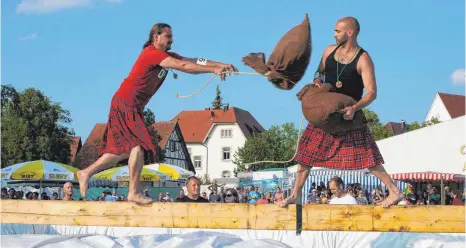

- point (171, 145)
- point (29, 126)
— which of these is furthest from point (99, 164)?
point (171, 145)

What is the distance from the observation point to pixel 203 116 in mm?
94312

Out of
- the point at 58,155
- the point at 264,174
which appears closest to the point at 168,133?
the point at 58,155

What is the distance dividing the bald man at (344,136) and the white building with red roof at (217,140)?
258 feet

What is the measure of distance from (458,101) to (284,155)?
20.3m

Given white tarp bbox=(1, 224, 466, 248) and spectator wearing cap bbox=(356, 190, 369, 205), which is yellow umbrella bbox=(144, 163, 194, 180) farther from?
white tarp bbox=(1, 224, 466, 248)

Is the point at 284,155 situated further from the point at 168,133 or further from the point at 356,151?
the point at 356,151

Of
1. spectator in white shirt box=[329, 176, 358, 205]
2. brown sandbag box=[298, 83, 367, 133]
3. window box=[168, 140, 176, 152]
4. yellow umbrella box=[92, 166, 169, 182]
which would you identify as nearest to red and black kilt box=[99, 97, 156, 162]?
brown sandbag box=[298, 83, 367, 133]

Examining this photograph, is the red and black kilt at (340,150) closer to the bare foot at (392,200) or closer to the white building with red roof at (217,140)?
the bare foot at (392,200)

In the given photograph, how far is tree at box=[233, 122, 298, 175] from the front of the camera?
227ft

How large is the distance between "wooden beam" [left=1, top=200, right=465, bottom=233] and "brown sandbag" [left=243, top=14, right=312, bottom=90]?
1135 mm

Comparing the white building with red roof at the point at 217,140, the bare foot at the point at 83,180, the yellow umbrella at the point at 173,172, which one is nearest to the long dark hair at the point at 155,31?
the bare foot at the point at 83,180

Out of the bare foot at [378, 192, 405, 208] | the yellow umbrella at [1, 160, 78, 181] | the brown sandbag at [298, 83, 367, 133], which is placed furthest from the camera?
the yellow umbrella at [1, 160, 78, 181]

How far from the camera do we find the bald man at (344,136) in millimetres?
5957

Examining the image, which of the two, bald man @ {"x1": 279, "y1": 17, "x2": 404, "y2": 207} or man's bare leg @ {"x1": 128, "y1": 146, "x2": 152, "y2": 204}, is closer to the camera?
bald man @ {"x1": 279, "y1": 17, "x2": 404, "y2": 207}
